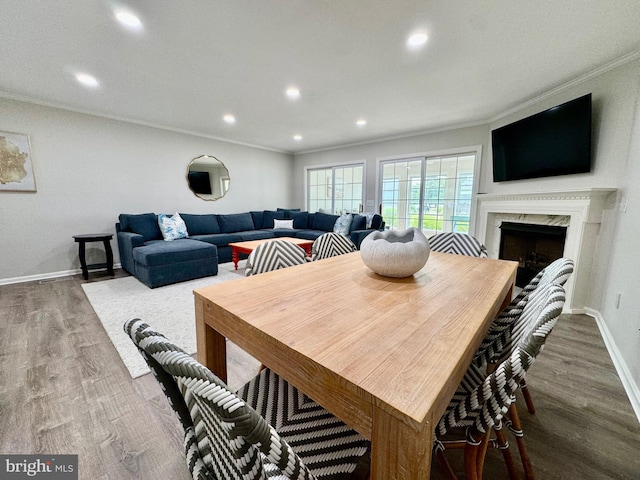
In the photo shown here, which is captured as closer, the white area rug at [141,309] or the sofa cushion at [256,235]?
the white area rug at [141,309]

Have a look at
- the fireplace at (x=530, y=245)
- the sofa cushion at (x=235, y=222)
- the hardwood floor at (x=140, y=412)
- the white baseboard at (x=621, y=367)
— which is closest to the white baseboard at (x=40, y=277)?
the hardwood floor at (x=140, y=412)

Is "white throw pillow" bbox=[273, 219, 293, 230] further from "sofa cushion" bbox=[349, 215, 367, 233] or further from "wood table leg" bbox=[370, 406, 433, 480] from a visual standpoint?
"wood table leg" bbox=[370, 406, 433, 480]

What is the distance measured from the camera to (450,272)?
4.17 feet

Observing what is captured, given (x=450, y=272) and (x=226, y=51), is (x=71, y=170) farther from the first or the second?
(x=450, y=272)

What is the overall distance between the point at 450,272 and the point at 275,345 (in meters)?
0.98

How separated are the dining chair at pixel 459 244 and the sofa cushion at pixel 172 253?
2.87 m

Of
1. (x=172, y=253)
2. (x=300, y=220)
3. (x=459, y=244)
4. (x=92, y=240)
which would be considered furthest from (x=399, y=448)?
(x=300, y=220)

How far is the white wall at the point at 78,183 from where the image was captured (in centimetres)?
326

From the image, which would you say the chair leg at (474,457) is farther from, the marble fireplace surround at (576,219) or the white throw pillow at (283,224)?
the white throw pillow at (283,224)

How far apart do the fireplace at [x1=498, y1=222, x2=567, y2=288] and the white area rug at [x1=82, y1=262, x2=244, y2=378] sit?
3737 mm

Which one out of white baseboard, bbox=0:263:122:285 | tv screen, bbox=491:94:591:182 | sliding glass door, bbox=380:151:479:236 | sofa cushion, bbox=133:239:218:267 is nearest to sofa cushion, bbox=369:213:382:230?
sliding glass door, bbox=380:151:479:236

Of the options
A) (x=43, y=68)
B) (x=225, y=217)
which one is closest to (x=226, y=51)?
(x=43, y=68)

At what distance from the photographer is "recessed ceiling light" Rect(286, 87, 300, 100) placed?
287cm

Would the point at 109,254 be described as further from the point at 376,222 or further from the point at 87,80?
the point at 376,222
